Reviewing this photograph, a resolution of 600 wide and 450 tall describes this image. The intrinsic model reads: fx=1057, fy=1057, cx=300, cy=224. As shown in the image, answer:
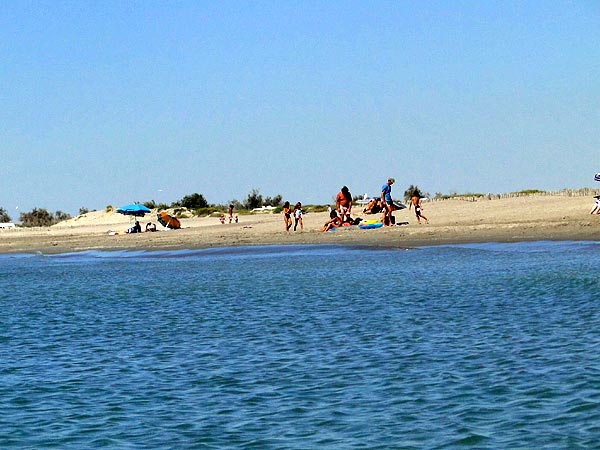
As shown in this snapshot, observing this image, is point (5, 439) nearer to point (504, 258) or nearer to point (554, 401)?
point (554, 401)

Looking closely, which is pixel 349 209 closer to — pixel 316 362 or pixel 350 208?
pixel 350 208

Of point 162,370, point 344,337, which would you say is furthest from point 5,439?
point 344,337

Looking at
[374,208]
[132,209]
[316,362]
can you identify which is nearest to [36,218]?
[132,209]

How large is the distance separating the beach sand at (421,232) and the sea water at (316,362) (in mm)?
11529

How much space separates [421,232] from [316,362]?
89.3ft

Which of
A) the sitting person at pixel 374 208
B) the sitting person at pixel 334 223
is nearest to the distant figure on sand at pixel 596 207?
the sitting person at pixel 334 223

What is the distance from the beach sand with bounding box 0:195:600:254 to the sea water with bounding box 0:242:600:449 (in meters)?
11.5

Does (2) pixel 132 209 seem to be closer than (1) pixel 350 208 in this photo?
No

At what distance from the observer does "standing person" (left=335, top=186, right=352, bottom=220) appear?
40528 millimetres

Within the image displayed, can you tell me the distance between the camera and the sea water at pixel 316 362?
9.46 metres

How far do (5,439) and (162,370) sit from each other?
3.43 meters

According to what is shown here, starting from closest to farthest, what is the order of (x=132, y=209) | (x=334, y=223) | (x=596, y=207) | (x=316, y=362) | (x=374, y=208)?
(x=316, y=362)
(x=596, y=207)
(x=334, y=223)
(x=374, y=208)
(x=132, y=209)

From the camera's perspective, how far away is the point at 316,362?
12992 mm

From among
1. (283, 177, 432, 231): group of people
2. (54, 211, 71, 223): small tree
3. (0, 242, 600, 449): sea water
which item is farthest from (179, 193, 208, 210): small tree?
(0, 242, 600, 449): sea water
